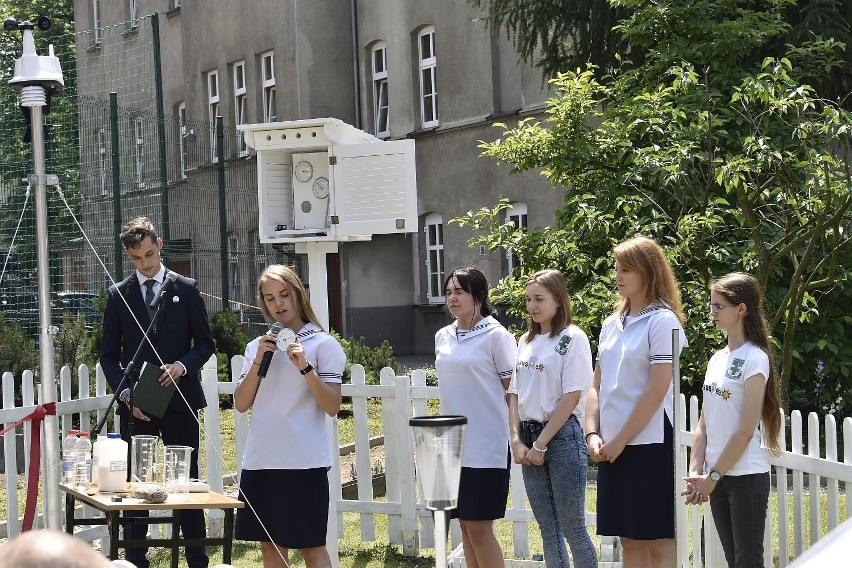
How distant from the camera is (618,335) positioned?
516 cm

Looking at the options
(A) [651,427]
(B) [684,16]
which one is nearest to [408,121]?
(B) [684,16]

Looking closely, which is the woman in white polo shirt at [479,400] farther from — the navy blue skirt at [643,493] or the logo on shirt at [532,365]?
the navy blue skirt at [643,493]

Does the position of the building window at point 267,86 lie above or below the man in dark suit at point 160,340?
above

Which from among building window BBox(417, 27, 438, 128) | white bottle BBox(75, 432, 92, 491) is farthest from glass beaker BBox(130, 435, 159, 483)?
building window BBox(417, 27, 438, 128)

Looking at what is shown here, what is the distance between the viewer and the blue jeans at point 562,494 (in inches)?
213

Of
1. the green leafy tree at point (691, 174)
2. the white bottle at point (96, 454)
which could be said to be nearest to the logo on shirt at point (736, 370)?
the green leafy tree at point (691, 174)

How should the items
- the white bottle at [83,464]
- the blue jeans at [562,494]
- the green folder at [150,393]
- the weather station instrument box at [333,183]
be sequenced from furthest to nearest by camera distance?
1. the weather station instrument box at [333,183]
2. the green folder at [150,393]
3. the white bottle at [83,464]
4. the blue jeans at [562,494]

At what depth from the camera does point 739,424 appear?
15.8 feet

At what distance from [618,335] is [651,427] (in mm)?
436

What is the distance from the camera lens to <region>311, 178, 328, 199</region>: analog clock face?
22.3 ft

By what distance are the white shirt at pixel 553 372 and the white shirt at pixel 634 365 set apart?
0.25m

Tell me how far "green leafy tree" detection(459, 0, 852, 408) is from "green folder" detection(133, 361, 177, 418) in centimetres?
303

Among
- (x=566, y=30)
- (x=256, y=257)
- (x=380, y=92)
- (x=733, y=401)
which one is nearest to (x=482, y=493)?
(x=733, y=401)

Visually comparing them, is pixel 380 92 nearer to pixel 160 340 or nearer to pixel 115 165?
pixel 115 165
